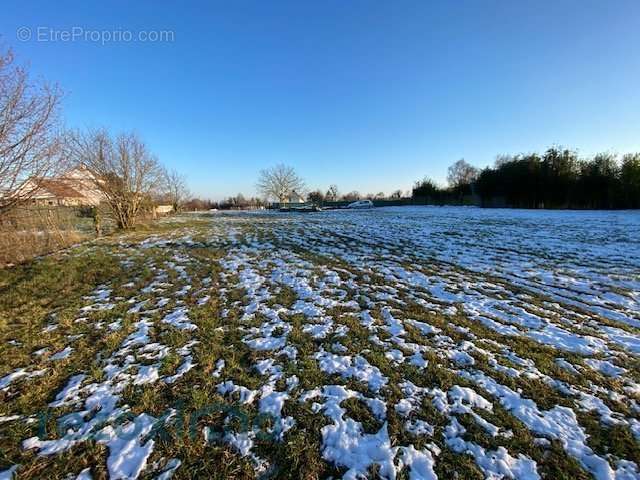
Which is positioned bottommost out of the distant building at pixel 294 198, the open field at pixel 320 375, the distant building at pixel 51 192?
the open field at pixel 320 375

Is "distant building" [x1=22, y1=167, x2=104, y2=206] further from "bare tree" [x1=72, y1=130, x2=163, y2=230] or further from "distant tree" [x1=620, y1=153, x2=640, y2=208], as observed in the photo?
"distant tree" [x1=620, y1=153, x2=640, y2=208]

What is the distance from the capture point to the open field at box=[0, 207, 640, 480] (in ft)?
7.35

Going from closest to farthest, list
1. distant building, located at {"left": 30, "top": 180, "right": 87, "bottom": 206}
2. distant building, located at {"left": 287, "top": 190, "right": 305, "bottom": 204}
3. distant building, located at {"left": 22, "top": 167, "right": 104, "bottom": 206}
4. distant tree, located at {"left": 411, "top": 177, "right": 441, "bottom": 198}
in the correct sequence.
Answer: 1. distant building, located at {"left": 22, "top": 167, "right": 104, "bottom": 206}
2. distant building, located at {"left": 30, "top": 180, "right": 87, "bottom": 206}
3. distant tree, located at {"left": 411, "top": 177, "right": 441, "bottom": 198}
4. distant building, located at {"left": 287, "top": 190, "right": 305, "bottom": 204}

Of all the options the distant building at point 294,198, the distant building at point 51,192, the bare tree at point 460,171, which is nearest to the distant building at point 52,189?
the distant building at point 51,192

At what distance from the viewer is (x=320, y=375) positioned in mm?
3242

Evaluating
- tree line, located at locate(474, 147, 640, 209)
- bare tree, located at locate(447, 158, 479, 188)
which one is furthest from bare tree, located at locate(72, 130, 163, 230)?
bare tree, located at locate(447, 158, 479, 188)

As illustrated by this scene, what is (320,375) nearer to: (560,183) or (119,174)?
(119,174)

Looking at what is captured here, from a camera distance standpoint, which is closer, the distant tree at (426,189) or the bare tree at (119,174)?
the bare tree at (119,174)

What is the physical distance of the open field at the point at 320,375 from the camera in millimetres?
2240

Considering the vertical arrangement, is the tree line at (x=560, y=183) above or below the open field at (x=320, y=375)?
above

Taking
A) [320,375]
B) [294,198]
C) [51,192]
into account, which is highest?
[294,198]

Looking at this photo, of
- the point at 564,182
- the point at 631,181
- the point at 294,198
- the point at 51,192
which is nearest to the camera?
the point at 51,192

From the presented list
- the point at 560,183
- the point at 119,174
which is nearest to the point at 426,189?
the point at 560,183

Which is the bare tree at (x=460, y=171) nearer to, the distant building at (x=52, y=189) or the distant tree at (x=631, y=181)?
the distant tree at (x=631, y=181)
